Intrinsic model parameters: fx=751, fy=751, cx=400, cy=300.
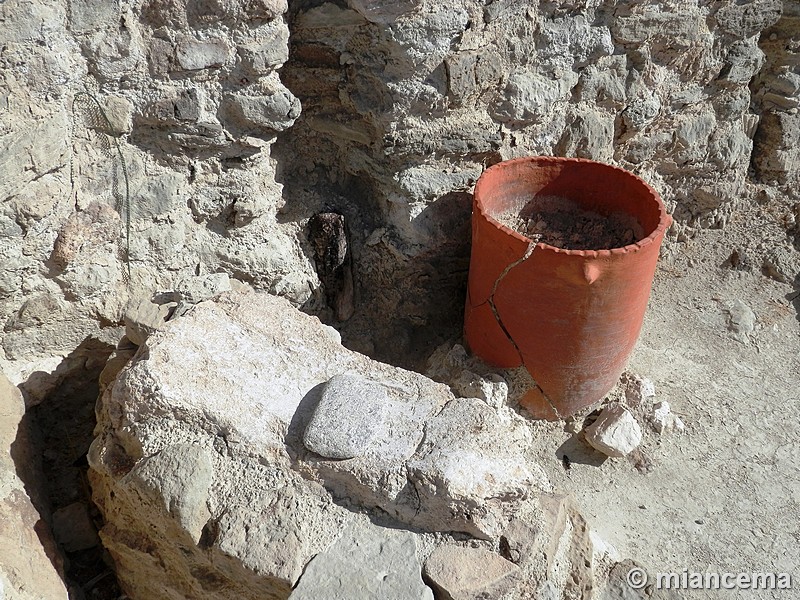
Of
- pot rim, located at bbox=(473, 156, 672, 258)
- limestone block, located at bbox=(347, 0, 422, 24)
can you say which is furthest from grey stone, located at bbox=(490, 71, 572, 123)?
limestone block, located at bbox=(347, 0, 422, 24)

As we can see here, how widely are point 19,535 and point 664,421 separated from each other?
7.15 feet

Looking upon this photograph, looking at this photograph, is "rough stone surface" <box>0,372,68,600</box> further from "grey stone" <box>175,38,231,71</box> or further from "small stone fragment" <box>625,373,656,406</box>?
"small stone fragment" <box>625,373,656,406</box>

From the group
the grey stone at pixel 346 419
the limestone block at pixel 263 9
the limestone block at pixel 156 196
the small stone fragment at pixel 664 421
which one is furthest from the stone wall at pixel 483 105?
the grey stone at pixel 346 419

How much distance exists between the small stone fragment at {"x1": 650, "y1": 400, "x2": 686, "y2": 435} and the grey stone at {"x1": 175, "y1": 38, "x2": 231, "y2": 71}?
1.99m

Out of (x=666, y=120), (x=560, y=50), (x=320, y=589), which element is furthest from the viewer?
(x=666, y=120)

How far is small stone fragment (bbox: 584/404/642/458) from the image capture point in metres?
2.72

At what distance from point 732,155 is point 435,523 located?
8.14 ft

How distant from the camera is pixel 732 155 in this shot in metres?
3.44

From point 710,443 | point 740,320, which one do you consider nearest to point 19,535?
point 710,443

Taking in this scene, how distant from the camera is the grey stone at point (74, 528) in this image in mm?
2205

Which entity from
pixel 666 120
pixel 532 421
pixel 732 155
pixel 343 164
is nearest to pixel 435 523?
pixel 532 421

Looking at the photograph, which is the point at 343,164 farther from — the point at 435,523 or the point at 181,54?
the point at 435,523

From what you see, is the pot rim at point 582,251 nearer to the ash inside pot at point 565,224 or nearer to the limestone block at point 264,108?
the ash inside pot at point 565,224

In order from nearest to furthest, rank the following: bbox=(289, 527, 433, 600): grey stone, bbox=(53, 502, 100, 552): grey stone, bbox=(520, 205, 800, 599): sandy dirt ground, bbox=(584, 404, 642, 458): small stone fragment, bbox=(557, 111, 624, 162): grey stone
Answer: bbox=(289, 527, 433, 600): grey stone < bbox=(53, 502, 100, 552): grey stone < bbox=(520, 205, 800, 599): sandy dirt ground < bbox=(584, 404, 642, 458): small stone fragment < bbox=(557, 111, 624, 162): grey stone
